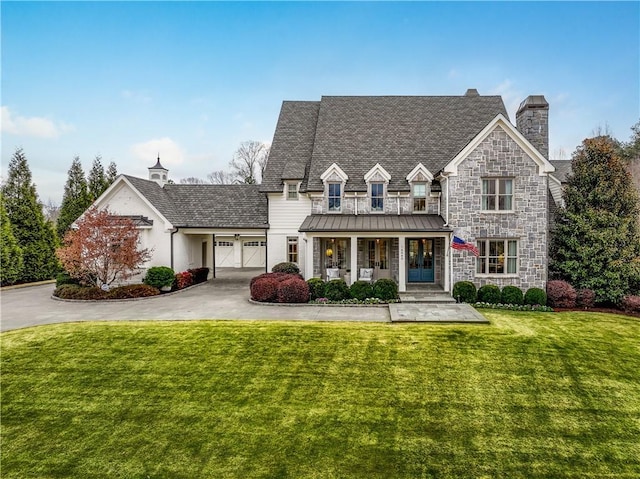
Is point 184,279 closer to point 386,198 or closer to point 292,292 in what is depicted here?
point 292,292

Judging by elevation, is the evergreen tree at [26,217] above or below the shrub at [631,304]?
above

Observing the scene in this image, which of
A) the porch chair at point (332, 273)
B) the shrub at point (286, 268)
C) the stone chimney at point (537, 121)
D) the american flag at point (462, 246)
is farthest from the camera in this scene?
the shrub at point (286, 268)

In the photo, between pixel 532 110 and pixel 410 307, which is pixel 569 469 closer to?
pixel 410 307

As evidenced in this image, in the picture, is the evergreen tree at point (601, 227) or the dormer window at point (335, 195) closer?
the evergreen tree at point (601, 227)

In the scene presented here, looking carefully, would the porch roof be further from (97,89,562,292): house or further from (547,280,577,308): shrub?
(547,280,577,308): shrub

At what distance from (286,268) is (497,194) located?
11.4m

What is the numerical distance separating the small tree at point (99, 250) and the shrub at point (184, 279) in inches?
105

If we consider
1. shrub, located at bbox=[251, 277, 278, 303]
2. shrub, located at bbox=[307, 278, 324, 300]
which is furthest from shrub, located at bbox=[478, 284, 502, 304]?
shrub, located at bbox=[251, 277, 278, 303]

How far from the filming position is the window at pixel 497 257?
637 inches

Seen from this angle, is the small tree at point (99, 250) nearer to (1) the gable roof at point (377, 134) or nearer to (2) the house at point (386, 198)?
(2) the house at point (386, 198)

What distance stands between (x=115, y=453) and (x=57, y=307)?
40.1 ft

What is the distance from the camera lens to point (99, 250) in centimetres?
1636

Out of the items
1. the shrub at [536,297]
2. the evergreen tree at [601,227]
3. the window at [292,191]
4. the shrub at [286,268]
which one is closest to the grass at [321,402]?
the shrub at [536,297]

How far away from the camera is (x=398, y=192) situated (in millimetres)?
18672
